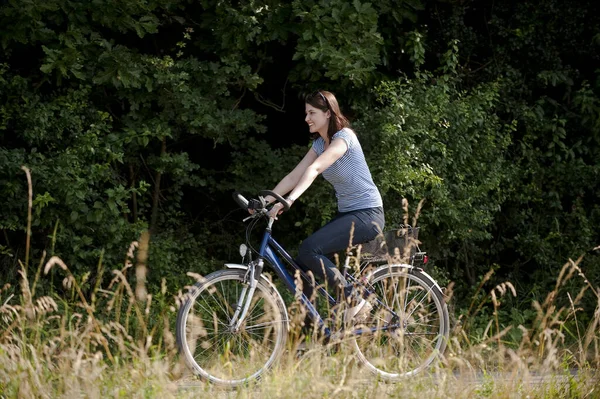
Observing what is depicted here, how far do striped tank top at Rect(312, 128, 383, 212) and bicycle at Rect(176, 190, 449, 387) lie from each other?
267mm

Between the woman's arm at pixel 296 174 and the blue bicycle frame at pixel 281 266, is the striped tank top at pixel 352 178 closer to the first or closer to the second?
the woman's arm at pixel 296 174

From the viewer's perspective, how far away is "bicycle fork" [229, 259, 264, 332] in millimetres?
5766

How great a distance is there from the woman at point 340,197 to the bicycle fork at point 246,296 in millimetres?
326

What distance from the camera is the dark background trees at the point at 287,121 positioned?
8.04m

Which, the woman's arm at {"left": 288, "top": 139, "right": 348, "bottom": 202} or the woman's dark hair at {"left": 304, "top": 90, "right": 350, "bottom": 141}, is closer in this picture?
the woman's arm at {"left": 288, "top": 139, "right": 348, "bottom": 202}

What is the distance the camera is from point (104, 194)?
331 inches

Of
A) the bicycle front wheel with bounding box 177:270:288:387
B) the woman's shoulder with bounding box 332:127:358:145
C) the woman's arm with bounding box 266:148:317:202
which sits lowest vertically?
the bicycle front wheel with bounding box 177:270:288:387

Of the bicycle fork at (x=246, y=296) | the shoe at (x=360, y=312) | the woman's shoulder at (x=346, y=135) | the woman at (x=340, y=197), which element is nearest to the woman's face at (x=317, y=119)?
the woman at (x=340, y=197)

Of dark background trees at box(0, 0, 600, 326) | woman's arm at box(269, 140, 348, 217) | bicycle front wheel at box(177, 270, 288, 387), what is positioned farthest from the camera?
dark background trees at box(0, 0, 600, 326)

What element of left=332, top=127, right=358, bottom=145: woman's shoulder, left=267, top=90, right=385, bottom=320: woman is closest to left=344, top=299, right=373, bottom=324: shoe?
left=267, top=90, right=385, bottom=320: woman

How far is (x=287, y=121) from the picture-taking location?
9.55m

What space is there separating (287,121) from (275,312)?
3973 millimetres

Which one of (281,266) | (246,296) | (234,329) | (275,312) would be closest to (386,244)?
(281,266)

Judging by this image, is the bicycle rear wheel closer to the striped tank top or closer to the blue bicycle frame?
the blue bicycle frame
